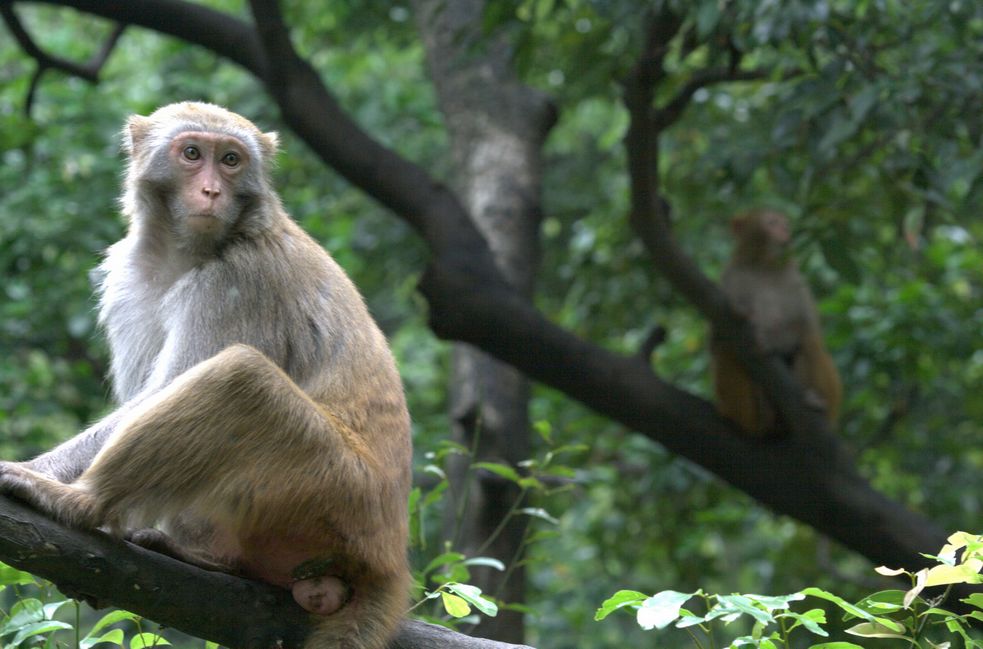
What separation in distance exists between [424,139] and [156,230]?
7094 millimetres

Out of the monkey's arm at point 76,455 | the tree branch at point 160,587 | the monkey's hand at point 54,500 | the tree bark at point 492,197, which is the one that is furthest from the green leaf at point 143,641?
the tree bark at point 492,197

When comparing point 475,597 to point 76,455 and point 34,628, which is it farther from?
point 76,455

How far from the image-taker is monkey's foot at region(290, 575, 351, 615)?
10.7 ft

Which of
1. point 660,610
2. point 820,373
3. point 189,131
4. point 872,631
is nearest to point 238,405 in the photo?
point 189,131

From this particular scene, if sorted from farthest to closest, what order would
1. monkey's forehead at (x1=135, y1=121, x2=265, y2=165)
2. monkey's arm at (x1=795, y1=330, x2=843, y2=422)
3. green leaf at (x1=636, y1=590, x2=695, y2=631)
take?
monkey's arm at (x1=795, y1=330, x2=843, y2=422)
monkey's forehead at (x1=135, y1=121, x2=265, y2=165)
green leaf at (x1=636, y1=590, x2=695, y2=631)

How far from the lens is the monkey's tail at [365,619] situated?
320cm

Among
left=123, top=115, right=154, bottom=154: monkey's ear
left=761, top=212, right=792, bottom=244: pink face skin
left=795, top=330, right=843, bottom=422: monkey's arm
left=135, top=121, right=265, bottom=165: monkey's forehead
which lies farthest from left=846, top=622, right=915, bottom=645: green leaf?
left=761, top=212, right=792, bottom=244: pink face skin

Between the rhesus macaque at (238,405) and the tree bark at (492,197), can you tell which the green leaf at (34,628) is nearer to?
the rhesus macaque at (238,405)

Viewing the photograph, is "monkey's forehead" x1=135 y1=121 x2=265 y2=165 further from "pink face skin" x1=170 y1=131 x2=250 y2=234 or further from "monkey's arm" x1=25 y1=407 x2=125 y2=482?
"monkey's arm" x1=25 y1=407 x2=125 y2=482

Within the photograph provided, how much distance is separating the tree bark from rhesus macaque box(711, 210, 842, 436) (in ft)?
6.49

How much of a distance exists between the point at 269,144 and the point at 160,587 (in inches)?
65.2

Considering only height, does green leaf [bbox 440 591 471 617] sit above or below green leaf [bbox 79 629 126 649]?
above

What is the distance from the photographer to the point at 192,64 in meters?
9.91

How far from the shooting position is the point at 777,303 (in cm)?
938
